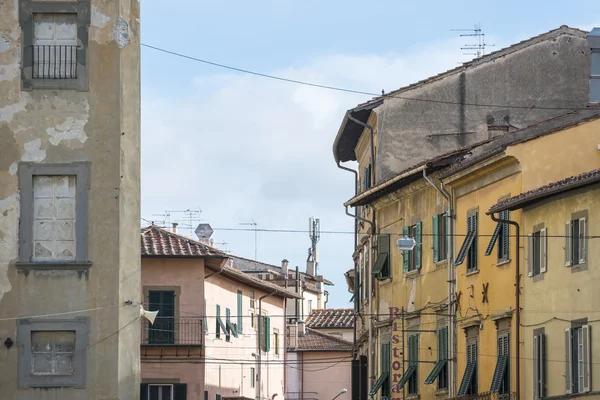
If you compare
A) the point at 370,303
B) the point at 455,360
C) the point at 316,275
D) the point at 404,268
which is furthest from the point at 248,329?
the point at 316,275

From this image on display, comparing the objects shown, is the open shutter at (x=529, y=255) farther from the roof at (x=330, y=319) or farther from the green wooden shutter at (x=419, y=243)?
the roof at (x=330, y=319)

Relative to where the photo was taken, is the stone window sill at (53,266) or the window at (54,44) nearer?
the stone window sill at (53,266)

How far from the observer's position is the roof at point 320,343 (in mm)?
86438

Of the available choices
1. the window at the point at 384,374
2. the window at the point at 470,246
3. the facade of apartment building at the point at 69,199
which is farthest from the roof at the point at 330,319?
the facade of apartment building at the point at 69,199

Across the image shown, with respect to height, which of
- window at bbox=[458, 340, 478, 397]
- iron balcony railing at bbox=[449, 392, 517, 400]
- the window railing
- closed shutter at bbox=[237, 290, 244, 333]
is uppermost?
the window railing

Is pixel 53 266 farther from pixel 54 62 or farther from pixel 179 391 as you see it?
pixel 179 391

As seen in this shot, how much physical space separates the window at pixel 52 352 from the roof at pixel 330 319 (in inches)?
2207

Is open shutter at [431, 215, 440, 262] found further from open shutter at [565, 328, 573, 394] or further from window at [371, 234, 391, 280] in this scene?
open shutter at [565, 328, 573, 394]

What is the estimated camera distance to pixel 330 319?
9369 cm

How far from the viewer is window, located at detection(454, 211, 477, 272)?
41.2 metres

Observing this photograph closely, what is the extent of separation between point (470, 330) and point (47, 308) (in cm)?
1136

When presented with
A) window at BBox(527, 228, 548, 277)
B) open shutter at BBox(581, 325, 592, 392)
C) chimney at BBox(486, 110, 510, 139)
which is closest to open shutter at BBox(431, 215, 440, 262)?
chimney at BBox(486, 110, 510, 139)

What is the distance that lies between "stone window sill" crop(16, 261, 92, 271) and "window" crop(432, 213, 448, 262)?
1158 cm

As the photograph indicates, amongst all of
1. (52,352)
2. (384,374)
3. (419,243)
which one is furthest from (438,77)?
(52,352)
